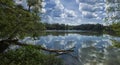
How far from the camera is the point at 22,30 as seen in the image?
14414 mm

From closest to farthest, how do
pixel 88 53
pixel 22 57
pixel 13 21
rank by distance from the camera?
pixel 13 21 → pixel 22 57 → pixel 88 53

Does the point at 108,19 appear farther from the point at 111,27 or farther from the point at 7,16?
the point at 7,16

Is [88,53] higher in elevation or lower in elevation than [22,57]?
lower

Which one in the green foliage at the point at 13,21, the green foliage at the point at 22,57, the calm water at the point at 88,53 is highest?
the green foliage at the point at 13,21

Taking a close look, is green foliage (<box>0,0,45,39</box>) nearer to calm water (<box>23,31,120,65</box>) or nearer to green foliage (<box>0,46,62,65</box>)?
green foliage (<box>0,46,62,65</box>)

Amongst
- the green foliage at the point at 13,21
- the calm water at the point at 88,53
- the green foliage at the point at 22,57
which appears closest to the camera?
the green foliage at the point at 13,21

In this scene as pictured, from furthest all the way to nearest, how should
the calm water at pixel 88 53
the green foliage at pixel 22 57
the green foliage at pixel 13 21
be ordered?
the calm water at pixel 88 53, the green foliage at pixel 22 57, the green foliage at pixel 13 21

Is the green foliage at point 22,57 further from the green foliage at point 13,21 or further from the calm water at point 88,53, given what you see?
the calm water at point 88,53

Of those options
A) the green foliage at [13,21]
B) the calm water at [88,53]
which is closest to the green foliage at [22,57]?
the green foliage at [13,21]

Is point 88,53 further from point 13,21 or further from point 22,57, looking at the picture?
point 13,21

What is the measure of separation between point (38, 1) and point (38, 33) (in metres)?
2.66

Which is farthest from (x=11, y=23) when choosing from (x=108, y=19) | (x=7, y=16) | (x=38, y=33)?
(x=108, y=19)

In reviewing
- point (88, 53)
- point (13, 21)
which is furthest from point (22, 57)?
point (88, 53)

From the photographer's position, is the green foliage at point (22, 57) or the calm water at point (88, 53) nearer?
the green foliage at point (22, 57)
